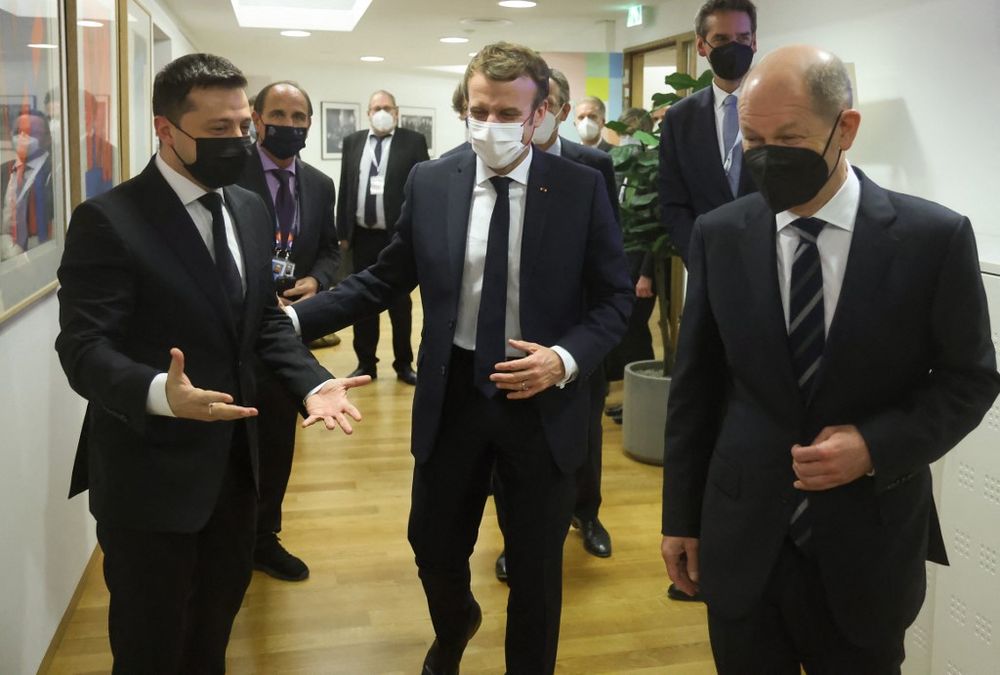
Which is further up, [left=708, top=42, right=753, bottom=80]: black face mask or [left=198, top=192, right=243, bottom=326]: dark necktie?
[left=708, top=42, right=753, bottom=80]: black face mask

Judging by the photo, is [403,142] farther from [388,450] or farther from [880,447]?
[880,447]

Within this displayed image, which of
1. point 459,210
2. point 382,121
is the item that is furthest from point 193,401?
point 382,121

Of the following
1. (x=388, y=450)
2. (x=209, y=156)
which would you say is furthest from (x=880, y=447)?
(x=388, y=450)

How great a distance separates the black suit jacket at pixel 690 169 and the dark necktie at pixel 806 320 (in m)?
1.59

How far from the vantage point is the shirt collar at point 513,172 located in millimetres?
2336

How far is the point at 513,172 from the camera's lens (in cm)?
233

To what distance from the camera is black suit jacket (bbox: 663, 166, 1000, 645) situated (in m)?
1.51

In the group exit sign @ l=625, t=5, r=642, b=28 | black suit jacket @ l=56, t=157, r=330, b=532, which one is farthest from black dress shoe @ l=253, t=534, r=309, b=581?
exit sign @ l=625, t=5, r=642, b=28

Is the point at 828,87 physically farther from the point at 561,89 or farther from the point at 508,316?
the point at 561,89

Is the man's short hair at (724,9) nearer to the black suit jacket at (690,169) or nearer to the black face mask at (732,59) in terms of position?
the black face mask at (732,59)

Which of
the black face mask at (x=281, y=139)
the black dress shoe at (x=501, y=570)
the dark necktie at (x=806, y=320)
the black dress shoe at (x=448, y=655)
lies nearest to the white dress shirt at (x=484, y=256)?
the dark necktie at (x=806, y=320)

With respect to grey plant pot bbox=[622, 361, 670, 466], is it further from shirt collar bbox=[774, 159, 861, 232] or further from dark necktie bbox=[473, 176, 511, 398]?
shirt collar bbox=[774, 159, 861, 232]

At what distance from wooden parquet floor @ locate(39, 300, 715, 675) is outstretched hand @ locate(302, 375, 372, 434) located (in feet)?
3.96

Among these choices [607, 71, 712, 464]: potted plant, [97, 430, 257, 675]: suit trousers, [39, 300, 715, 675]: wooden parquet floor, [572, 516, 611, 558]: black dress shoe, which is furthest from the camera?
[607, 71, 712, 464]: potted plant
